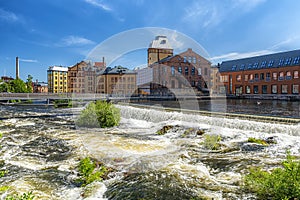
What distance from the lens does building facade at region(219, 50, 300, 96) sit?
1565 inches

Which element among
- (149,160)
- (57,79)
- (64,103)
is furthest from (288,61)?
(57,79)

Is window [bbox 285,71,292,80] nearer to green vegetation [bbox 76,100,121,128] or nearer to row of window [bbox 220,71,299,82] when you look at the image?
row of window [bbox 220,71,299,82]

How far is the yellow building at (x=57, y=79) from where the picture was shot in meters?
82.8

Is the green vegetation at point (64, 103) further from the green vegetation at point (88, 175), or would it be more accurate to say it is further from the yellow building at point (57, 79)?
the yellow building at point (57, 79)

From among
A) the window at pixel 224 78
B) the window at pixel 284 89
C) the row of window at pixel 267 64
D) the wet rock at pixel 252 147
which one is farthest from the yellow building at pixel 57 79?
the wet rock at pixel 252 147

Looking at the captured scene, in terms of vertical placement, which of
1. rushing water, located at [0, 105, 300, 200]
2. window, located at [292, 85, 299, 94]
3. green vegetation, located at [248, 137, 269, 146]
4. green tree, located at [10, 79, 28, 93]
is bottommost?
rushing water, located at [0, 105, 300, 200]

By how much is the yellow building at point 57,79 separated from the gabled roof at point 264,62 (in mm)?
57886

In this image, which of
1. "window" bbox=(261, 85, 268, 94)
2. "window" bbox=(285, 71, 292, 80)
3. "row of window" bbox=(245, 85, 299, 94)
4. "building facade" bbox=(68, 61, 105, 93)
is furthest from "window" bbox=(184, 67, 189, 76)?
"building facade" bbox=(68, 61, 105, 93)

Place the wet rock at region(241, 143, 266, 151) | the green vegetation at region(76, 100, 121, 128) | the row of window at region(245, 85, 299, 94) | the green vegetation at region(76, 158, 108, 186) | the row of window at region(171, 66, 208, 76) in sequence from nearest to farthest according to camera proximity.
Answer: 1. the green vegetation at region(76, 158, 108, 186)
2. the wet rock at region(241, 143, 266, 151)
3. the green vegetation at region(76, 100, 121, 128)
4. the row of window at region(245, 85, 299, 94)
5. the row of window at region(171, 66, 208, 76)

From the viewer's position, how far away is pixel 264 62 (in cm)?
4562

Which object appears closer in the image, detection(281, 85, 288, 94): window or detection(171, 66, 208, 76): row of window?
detection(281, 85, 288, 94): window

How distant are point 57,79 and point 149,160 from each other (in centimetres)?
8396

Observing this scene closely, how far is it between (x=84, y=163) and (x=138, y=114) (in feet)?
44.8

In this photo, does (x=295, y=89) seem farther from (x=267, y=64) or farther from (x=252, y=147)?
(x=252, y=147)
